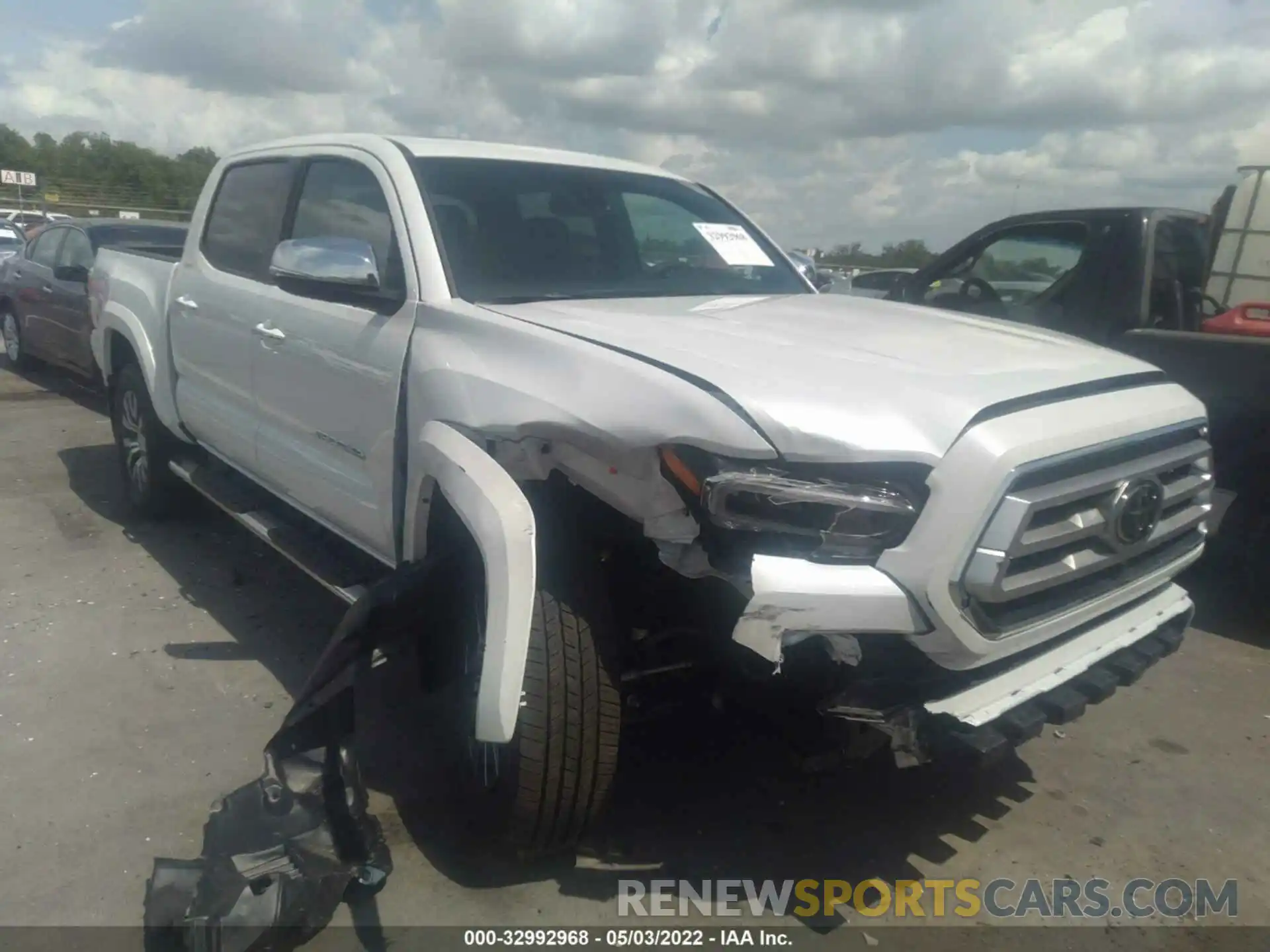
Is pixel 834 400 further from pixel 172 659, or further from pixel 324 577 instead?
pixel 172 659

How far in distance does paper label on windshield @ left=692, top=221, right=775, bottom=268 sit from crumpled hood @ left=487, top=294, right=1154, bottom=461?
0.58m

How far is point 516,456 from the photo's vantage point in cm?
274

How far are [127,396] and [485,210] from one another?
3267 mm

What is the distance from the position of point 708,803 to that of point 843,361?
1.49m

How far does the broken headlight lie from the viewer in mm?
2248

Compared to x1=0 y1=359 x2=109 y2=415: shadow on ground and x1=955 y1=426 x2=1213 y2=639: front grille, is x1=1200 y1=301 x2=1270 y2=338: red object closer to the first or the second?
x1=955 y1=426 x2=1213 y2=639: front grille

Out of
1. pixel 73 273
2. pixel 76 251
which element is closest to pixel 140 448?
pixel 73 273

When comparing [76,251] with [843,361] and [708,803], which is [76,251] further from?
[843,361]

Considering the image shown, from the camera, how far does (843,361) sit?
8.53ft

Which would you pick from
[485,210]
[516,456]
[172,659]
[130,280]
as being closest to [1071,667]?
[516,456]

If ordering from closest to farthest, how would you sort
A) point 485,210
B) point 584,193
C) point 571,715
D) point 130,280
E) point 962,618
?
point 962,618 → point 571,715 → point 485,210 → point 584,193 → point 130,280

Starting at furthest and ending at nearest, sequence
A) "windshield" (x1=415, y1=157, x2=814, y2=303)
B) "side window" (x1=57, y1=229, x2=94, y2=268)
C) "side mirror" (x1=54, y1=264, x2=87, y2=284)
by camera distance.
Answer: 1. "side window" (x1=57, y1=229, x2=94, y2=268)
2. "side mirror" (x1=54, y1=264, x2=87, y2=284)
3. "windshield" (x1=415, y1=157, x2=814, y2=303)

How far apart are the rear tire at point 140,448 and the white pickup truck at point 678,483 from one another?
2.04 meters

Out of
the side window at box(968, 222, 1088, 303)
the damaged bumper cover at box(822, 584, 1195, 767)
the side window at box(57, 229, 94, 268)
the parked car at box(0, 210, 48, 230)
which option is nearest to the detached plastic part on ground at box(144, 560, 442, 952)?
→ the damaged bumper cover at box(822, 584, 1195, 767)
